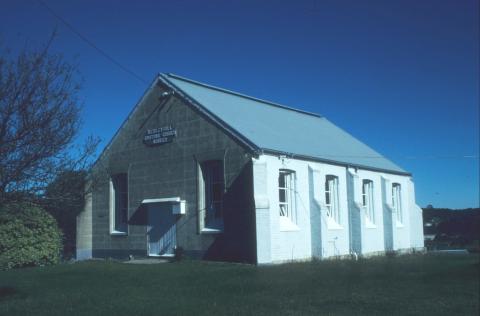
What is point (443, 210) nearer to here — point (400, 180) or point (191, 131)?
point (400, 180)

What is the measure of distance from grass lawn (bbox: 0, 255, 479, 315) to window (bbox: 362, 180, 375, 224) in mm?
7560

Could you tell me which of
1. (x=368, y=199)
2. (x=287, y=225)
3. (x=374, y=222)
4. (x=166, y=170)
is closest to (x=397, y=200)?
(x=374, y=222)

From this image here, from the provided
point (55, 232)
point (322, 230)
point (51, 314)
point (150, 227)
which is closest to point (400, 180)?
point (322, 230)

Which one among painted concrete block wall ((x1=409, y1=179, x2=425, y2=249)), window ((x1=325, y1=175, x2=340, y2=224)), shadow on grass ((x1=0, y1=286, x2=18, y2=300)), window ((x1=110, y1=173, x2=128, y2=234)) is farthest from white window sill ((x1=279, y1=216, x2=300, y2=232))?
painted concrete block wall ((x1=409, y1=179, x2=425, y2=249))

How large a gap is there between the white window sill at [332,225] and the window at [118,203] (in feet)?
30.1

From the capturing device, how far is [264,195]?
18.1 meters

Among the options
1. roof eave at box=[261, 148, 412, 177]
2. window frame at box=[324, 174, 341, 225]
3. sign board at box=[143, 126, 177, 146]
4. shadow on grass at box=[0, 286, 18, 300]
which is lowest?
shadow on grass at box=[0, 286, 18, 300]

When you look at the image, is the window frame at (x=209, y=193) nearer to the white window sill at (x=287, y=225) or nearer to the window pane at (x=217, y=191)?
the window pane at (x=217, y=191)

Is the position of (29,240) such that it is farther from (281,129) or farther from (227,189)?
(281,129)

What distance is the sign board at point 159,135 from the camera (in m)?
21.5

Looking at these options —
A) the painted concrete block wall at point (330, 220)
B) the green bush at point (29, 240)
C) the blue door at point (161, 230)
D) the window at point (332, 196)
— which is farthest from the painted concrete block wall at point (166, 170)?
the window at point (332, 196)

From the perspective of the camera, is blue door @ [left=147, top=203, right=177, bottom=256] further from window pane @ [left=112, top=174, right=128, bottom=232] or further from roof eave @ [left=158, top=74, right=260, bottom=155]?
roof eave @ [left=158, top=74, right=260, bottom=155]

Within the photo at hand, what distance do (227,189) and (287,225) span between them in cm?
277

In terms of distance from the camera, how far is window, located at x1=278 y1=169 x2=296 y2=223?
20094 millimetres
